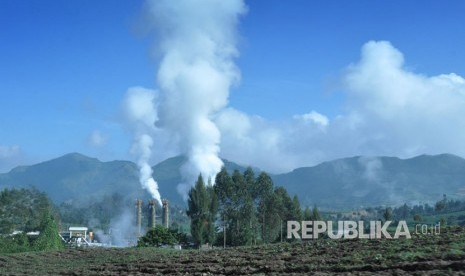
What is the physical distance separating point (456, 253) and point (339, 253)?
572 centimetres

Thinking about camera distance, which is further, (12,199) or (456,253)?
(12,199)

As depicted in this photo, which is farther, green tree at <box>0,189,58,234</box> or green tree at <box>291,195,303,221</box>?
green tree at <box>0,189,58,234</box>

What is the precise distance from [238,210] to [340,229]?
18.6 meters

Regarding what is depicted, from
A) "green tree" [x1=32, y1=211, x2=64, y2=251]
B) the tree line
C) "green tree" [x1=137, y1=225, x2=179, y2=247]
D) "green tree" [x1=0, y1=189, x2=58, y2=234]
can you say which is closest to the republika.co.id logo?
the tree line

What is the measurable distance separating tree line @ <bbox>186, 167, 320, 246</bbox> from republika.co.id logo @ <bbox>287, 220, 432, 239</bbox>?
1846mm

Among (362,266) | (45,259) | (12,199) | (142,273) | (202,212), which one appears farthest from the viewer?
(12,199)

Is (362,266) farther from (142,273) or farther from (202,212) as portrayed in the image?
(202,212)

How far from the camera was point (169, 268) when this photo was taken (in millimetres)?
23188

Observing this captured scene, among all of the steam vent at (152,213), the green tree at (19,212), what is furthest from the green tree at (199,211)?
the steam vent at (152,213)

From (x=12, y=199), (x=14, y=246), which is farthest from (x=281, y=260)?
(x=12, y=199)

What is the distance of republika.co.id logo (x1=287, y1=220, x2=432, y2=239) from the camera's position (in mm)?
33938

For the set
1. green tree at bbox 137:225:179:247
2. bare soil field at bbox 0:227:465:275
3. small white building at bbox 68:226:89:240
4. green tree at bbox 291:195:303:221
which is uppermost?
green tree at bbox 291:195:303:221

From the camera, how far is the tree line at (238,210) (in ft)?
183

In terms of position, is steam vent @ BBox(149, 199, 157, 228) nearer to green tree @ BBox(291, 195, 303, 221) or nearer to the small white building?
the small white building
